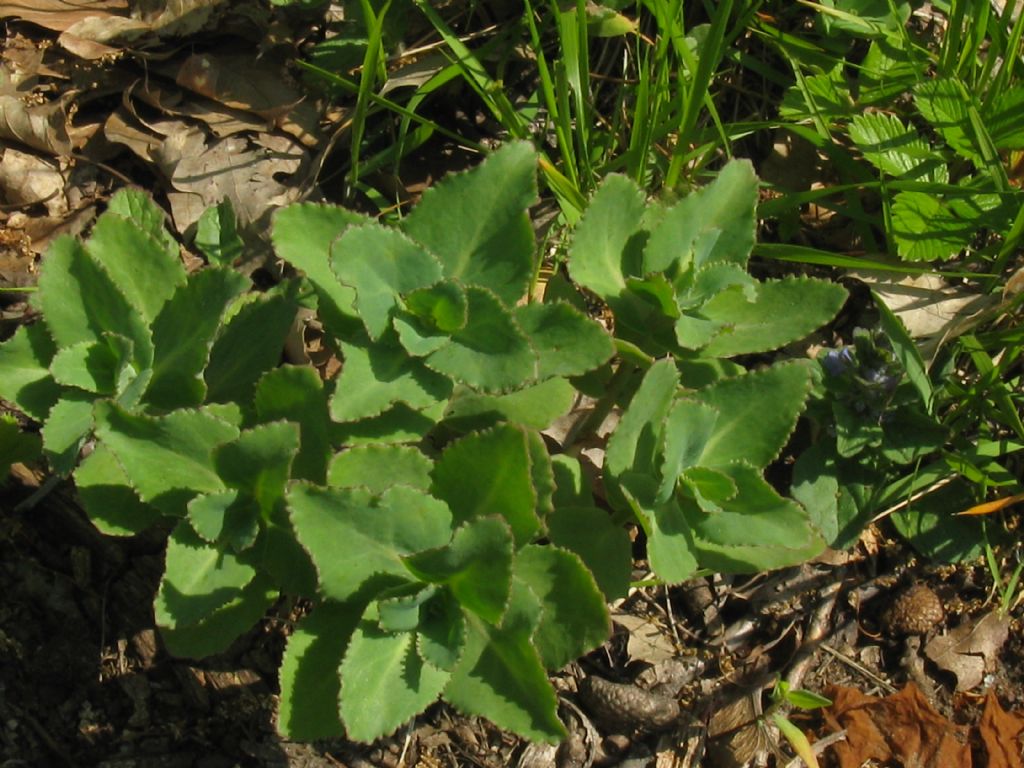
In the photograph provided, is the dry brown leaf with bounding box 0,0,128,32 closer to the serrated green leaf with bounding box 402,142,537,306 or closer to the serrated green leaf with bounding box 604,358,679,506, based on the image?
the serrated green leaf with bounding box 402,142,537,306

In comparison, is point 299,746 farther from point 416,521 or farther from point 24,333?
point 24,333

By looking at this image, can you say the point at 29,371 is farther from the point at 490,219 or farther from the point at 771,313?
the point at 771,313

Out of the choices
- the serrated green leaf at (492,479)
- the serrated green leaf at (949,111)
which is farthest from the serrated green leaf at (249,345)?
the serrated green leaf at (949,111)

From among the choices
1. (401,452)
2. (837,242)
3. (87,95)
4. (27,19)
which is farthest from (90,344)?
(837,242)

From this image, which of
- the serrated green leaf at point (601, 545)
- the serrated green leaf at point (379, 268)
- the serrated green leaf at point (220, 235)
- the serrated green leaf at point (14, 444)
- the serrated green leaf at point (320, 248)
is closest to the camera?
the serrated green leaf at point (379, 268)

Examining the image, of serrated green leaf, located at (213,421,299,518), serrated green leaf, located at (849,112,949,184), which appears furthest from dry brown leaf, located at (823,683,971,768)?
serrated green leaf, located at (213,421,299,518)

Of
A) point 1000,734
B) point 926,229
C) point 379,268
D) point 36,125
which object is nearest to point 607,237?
point 379,268

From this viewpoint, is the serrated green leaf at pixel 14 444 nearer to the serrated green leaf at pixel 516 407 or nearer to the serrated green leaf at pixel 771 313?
the serrated green leaf at pixel 516 407
